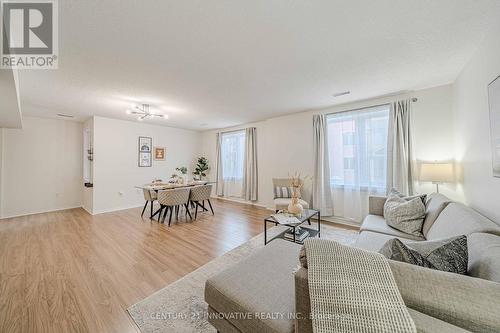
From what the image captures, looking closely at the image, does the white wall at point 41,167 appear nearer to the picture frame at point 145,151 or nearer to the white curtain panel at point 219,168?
the picture frame at point 145,151

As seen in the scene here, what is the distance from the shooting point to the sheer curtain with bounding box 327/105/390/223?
326 centimetres

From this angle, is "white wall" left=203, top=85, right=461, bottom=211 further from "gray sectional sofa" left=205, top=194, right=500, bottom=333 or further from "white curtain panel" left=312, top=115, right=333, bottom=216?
"gray sectional sofa" left=205, top=194, right=500, bottom=333

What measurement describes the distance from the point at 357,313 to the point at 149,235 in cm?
327

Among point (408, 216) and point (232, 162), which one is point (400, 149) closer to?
point (408, 216)

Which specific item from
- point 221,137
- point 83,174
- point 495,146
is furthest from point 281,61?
point 83,174

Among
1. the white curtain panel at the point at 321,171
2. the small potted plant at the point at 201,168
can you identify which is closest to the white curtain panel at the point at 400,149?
the white curtain panel at the point at 321,171

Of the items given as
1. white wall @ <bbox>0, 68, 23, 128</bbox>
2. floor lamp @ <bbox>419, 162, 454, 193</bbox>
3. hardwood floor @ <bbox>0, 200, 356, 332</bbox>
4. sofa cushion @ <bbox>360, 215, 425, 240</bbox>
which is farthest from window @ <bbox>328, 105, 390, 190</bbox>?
white wall @ <bbox>0, 68, 23, 128</bbox>

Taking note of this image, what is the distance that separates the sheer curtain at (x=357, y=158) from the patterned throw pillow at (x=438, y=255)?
2.62 meters

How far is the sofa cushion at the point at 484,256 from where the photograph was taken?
0.84 meters

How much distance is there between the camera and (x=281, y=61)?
210cm

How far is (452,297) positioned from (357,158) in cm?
315

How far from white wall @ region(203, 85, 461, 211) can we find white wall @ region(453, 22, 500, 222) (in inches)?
11.6

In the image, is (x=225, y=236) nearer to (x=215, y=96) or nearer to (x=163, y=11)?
(x=215, y=96)

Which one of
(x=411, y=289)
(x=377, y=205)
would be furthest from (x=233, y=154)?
(x=411, y=289)
